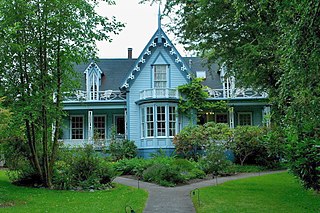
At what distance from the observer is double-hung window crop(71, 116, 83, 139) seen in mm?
29688

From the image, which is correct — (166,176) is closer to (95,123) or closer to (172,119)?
(172,119)

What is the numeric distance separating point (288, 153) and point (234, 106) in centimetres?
1685

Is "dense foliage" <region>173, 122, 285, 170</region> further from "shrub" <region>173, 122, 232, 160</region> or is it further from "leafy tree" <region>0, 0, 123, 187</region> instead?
"leafy tree" <region>0, 0, 123, 187</region>

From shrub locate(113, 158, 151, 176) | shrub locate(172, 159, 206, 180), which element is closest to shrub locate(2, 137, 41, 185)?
shrub locate(113, 158, 151, 176)

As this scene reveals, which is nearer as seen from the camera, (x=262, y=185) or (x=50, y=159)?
(x=262, y=185)

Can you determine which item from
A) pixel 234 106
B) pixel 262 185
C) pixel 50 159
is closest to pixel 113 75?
pixel 234 106

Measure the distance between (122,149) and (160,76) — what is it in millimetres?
5689

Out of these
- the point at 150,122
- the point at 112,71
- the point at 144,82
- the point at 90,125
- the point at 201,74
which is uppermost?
the point at 112,71

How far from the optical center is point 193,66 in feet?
108

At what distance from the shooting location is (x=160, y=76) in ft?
90.1

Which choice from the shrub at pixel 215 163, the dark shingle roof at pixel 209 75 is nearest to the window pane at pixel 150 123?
the dark shingle roof at pixel 209 75

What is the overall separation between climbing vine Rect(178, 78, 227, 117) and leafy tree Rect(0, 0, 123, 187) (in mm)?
11454

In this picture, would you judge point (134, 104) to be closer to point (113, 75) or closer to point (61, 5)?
point (113, 75)

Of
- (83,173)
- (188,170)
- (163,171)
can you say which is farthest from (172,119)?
(83,173)
